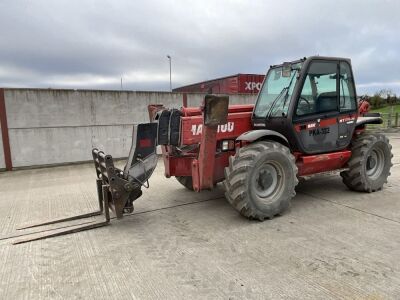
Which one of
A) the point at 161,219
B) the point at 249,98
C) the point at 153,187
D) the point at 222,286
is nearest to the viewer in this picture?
the point at 222,286

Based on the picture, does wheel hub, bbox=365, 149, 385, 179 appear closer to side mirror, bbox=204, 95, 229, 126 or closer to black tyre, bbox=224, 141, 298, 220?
→ black tyre, bbox=224, 141, 298, 220

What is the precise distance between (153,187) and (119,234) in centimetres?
250

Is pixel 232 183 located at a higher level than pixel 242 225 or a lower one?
higher

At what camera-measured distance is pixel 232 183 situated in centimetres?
Result: 426

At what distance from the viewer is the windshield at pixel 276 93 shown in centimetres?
502

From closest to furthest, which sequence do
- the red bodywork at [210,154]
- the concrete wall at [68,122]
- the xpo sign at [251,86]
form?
the red bodywork at [210,154], the concrete wall at [68,122], the xpo sign at [251,86]

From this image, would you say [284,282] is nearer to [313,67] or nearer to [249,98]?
[313,67]

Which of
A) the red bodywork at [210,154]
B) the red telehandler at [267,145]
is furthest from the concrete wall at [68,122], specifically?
the red bodywork at [210,154]

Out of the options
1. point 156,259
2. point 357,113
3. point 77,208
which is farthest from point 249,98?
point 156,259

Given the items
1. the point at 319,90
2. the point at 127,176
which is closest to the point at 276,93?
the point at 319,90

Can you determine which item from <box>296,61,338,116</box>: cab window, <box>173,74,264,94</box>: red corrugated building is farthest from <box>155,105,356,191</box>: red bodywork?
<box>173,74,264,94</box>: red corrugated building

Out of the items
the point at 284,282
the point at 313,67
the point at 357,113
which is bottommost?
the point at 284,282

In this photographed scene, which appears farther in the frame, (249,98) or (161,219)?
(249,98)

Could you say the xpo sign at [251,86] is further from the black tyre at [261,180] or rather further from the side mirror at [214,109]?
the side mirror at [214,109]
